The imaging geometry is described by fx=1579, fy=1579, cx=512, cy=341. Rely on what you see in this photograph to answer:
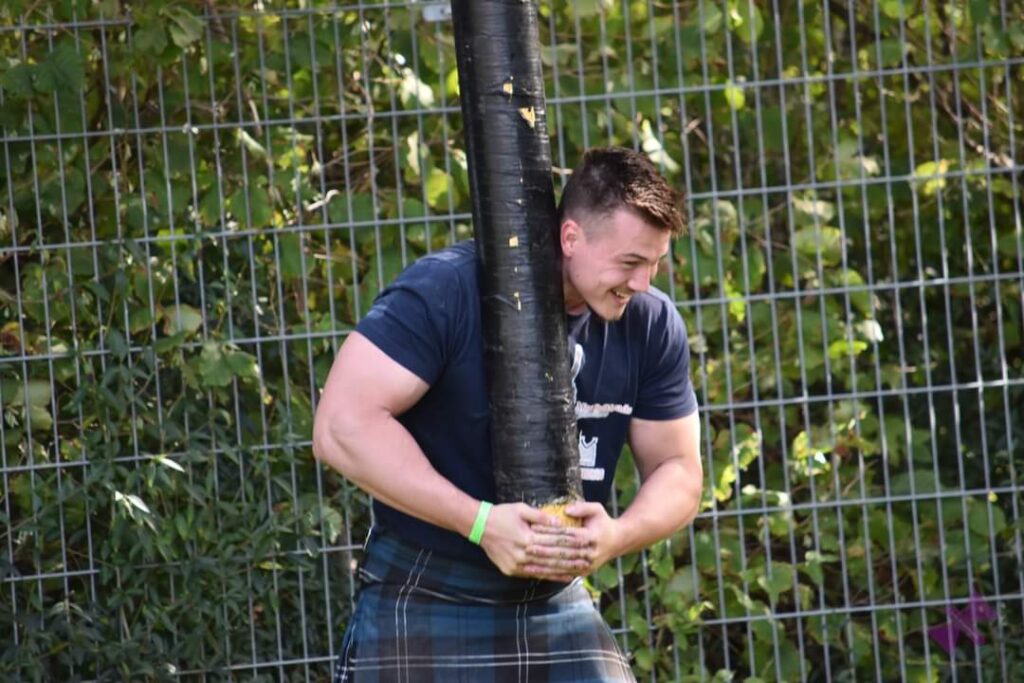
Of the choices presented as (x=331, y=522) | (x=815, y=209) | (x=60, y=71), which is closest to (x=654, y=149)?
(x=815, y=209)

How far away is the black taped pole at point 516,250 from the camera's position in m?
2.62

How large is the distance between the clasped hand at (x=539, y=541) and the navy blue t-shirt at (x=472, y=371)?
0.79 ft

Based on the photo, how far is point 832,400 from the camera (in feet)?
15.2

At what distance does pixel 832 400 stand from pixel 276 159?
177cm

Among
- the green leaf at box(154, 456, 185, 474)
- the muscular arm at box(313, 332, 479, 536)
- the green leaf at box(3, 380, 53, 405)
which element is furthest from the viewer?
the green leaf at box(3, 380, 53, 405)

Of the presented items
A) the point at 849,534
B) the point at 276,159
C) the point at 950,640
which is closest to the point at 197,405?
the point at 276,159

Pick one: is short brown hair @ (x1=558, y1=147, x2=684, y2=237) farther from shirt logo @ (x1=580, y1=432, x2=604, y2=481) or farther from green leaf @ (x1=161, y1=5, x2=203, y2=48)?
green leaf @ (x1=161, y1=5, x2=203, y2=48)

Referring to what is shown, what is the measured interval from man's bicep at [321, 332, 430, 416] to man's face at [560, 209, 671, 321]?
0.34 m

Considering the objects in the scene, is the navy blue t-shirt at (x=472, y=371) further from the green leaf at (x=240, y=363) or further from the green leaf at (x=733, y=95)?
the green leaf at (x=733, y=95)

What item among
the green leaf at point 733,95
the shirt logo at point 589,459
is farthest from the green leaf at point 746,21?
the shirt logo at point 589,459

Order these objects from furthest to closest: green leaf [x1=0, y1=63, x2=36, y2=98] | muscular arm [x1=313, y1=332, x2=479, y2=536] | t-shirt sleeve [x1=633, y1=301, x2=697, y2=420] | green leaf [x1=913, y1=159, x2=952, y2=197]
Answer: green leaf [x1=913, y1=159, x2=952, y2=197]
green leaf [x1=0, y1=63, x2=36, y2=98]
t-shirt sleeve [x1=633, y1=301, x2=697, y2=420]
muscular arm [x1=313, y1=332, x2=479, y2=536]

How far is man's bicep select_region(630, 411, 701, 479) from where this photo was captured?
3189 mm

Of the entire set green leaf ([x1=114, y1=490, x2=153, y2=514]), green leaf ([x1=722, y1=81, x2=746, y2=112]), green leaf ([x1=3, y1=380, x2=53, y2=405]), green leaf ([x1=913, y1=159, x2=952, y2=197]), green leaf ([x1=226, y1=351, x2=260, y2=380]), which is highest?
green leaf ([x1=722, y1=81, x2=746, y2=112])

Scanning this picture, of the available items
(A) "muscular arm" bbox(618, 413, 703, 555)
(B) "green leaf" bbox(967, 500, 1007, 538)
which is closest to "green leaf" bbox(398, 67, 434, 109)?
(A) "muscular arm" bbox(618, 413, 703, 555)
